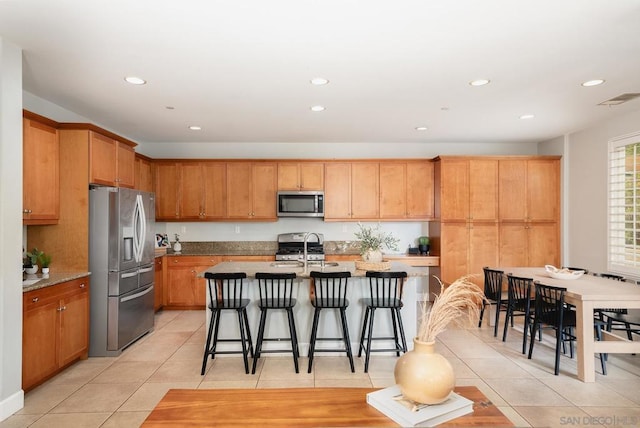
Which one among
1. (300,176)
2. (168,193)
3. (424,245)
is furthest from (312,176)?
(168,193)

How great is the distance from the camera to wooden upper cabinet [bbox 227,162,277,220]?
6.14 meters

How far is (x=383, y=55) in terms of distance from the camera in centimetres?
298

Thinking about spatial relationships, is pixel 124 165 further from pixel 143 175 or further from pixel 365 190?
pixel 365 190

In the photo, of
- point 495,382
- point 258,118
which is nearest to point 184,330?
point 258,118

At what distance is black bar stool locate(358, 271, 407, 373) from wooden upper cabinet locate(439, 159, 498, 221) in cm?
240

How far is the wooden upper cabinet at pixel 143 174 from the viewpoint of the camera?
554 centimetres

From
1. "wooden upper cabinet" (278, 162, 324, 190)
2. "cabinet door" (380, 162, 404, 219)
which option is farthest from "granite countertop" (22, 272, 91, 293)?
"cabinet door" (380, 162, 404, 219)

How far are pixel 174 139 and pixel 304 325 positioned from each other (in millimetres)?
3777

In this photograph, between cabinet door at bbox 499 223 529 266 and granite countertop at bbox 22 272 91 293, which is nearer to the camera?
granite countertop at bbox 22 272 91 293

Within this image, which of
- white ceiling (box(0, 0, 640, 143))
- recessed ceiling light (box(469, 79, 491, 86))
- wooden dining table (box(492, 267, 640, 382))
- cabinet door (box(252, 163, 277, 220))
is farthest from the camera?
cabinet door (box(252, 163, 277, 220))

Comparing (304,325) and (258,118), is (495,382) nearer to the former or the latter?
(304,325)

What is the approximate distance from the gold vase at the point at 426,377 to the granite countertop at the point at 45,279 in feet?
9.57

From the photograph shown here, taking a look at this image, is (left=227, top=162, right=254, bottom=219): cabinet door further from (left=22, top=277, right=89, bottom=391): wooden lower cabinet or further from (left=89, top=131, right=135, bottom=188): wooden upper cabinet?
(left=22, top=277, right=89, bottom=391): wooden lower cabinet

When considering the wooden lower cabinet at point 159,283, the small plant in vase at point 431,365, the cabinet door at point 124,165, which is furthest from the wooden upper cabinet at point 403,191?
the small plant in vase at point 431,365
